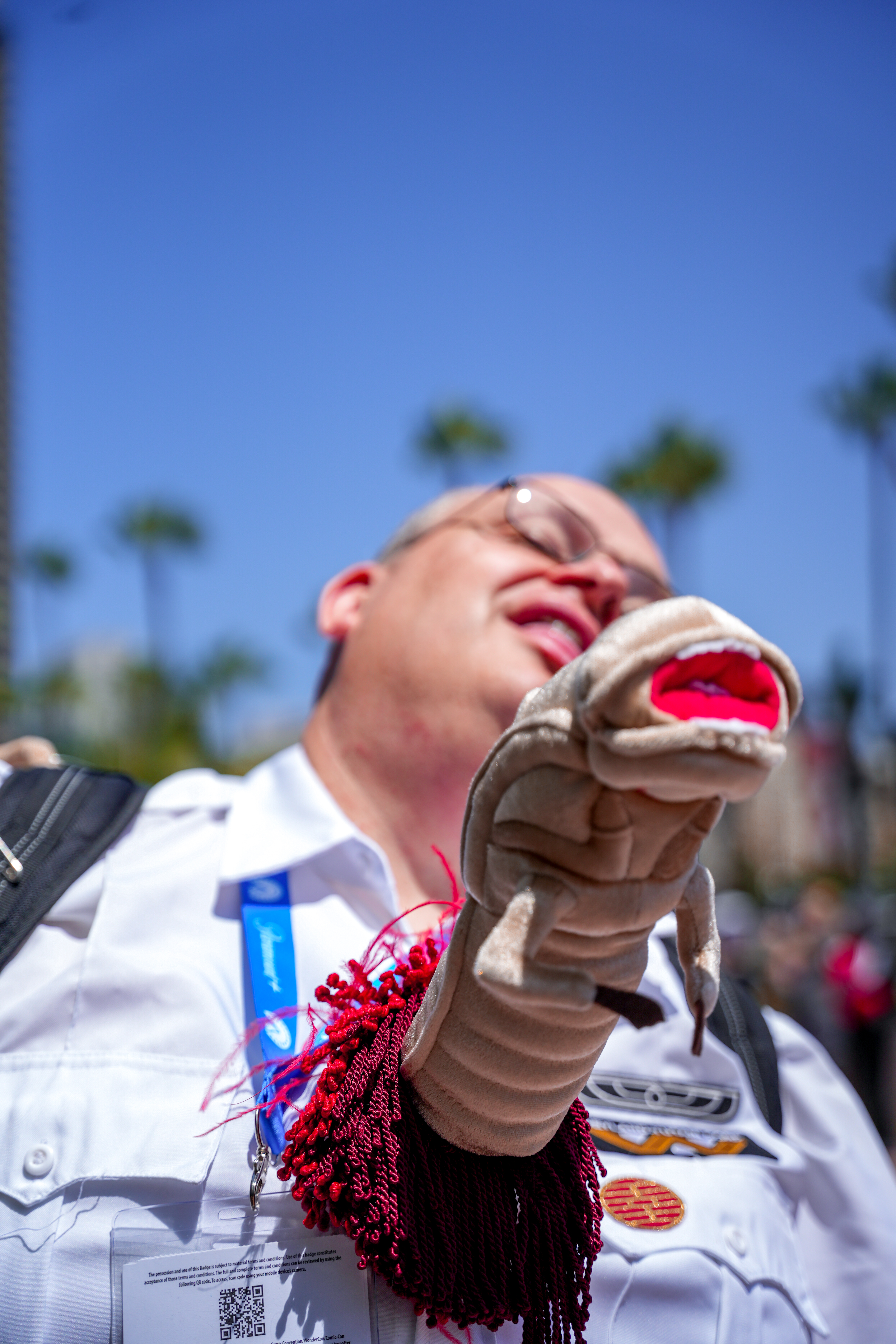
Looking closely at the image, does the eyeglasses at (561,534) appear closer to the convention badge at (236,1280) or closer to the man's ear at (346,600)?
the man's ear at (346,600)

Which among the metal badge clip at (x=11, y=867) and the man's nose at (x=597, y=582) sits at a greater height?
the man's nose at (x=597, y=582)

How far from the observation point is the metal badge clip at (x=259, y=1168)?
4.75 ft

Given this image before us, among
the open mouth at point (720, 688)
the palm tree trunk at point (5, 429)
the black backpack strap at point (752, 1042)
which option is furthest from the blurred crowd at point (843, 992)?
the palm tree trunk at point (5, 429)

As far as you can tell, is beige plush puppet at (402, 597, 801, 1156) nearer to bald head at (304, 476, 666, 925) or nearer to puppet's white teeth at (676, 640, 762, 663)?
puppet's white teeth at (676, 640, 762, 663)

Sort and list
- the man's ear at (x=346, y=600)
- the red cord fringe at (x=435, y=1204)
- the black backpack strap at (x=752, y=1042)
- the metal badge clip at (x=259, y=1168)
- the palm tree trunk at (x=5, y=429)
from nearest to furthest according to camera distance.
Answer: the red cord fringe at (x=435, y=1204) → the metal badge clip at (x=259, y=1168) → the black backpack strap at (x=752, y=1042) → the man's ear at (x=346, y=600) → the palm tree trunk at (x=5, y=429)

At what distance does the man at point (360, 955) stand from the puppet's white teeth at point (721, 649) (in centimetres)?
64

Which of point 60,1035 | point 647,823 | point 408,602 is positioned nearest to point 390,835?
point 408,602

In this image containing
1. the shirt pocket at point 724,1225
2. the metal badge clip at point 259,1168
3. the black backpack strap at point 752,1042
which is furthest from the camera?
the black backpack strap at point 752,1042

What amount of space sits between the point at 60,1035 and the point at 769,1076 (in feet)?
4.39

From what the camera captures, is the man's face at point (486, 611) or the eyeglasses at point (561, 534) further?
the eyeglasses at point (561, 534)

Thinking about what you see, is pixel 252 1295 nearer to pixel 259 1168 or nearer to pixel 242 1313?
pixel 242 1313

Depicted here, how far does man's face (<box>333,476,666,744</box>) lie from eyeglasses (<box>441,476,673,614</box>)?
0.04ft

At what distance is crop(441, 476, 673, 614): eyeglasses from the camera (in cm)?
223

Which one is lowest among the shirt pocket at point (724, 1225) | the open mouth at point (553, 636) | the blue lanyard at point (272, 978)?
the shirt pocket at point (724, 1225)
